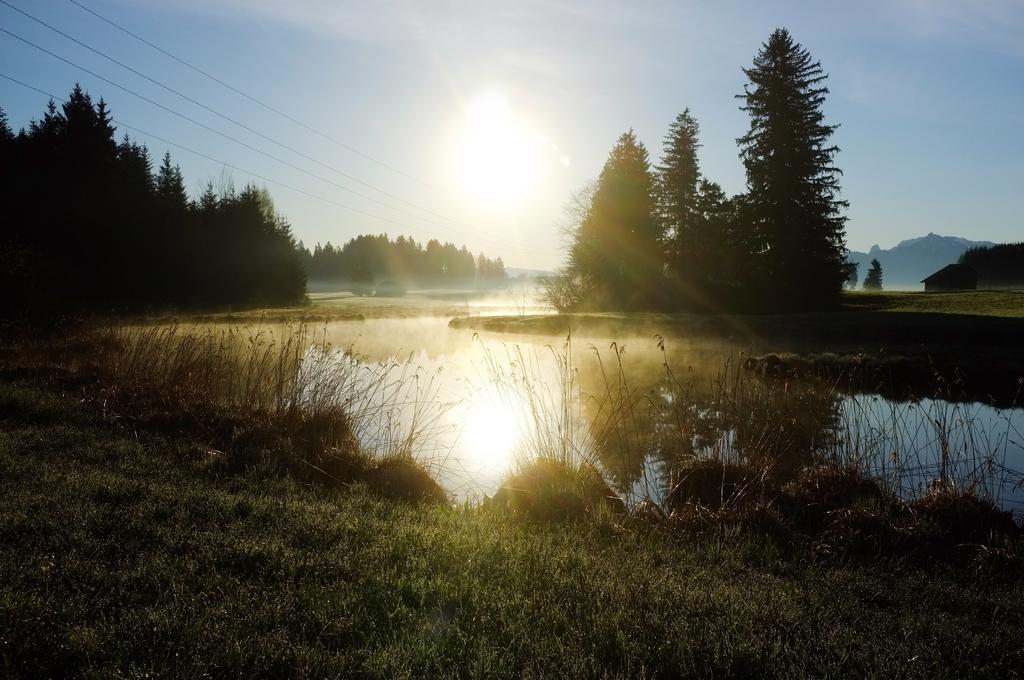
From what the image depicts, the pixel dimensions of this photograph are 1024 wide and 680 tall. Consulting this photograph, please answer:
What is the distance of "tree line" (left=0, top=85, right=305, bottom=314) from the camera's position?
33562mm

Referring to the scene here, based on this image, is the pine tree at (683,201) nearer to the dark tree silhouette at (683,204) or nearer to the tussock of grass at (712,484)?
the dark tree silhouette at (683,204)

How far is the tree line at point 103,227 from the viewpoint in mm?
33562

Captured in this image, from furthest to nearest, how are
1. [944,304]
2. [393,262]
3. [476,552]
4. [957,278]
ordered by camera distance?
1. [393,262]
2. [957,278]
3. [944,304]
4. [476,552]

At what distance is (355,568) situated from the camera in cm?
453

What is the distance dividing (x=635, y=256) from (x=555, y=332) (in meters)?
13.0

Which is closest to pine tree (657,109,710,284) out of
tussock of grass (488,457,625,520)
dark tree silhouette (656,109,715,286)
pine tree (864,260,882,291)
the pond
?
dark tree silhouette (656,109,715,286)

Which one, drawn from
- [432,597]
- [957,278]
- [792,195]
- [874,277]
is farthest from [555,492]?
[874,277]

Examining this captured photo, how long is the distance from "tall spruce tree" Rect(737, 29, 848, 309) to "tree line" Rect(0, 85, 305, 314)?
34.7 metres

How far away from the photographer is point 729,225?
124 ft

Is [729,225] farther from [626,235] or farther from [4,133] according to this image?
[4,133]

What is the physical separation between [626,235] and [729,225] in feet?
20.8

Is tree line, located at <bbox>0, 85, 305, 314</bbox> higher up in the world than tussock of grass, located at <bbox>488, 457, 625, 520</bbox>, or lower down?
higher up

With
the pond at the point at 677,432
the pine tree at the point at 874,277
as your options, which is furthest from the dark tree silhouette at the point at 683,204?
the pine tree at the point at 874,277

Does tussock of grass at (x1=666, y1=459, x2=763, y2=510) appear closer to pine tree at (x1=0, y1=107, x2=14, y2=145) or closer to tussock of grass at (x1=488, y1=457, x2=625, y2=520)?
tussock of grass at (x1=488, y1=457, x2=625, y2=520)
